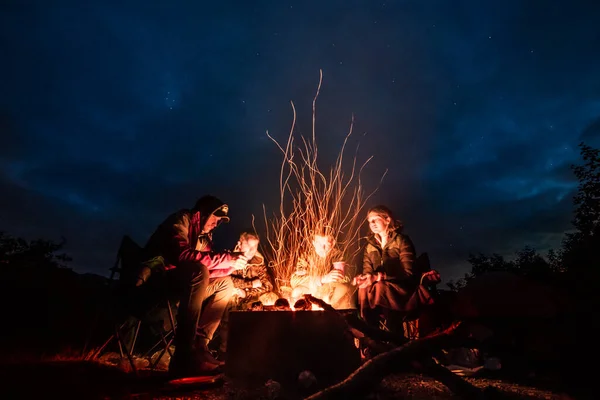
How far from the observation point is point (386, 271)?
4.48 m

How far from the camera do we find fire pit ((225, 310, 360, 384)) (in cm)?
304

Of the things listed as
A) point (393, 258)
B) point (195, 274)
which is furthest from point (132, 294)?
point (393, 258)

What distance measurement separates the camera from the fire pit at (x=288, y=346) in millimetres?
3045

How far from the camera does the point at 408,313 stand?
13.6ft

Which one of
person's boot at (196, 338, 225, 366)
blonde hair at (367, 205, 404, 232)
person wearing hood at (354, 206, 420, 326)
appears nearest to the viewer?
person's boot at (196, 338, 225, 366)

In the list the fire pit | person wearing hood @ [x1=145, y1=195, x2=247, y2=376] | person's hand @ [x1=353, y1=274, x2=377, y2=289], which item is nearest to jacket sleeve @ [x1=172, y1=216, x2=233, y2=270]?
person wearing hood @ [x1=145, y1=195, x2=247, y2=376]

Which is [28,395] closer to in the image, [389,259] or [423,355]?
[423,355]

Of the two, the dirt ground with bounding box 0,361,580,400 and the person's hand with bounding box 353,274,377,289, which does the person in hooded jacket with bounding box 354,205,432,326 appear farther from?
the dirt ground with bounding box 0,361,580,400

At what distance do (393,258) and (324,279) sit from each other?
1107 mm

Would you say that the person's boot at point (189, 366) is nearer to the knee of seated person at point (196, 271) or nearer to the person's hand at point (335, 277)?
the knee of seated person at point (196, 271)

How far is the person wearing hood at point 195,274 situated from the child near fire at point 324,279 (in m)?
0.84

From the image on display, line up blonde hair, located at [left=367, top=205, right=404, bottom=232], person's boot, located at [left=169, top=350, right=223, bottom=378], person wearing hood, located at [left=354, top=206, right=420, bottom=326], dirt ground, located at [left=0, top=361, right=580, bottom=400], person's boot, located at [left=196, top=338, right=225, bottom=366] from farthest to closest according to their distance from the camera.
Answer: blonde hair, located at [left=367, top=205, right=404, bottom=232] < person wearing hood, located at [left=354, top=206, right=420, bottom=326] < person's boot, located at [left=196, top=338, right=225, bottom=366] < person's boot, located at [left=169, top=350, right=223, bottom=378] < dirt ground, located at [left=0, top=361, right=580, bottom=400]

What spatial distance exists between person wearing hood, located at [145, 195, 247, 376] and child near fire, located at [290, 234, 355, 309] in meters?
0.84

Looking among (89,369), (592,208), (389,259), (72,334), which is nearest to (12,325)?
(72,334)
